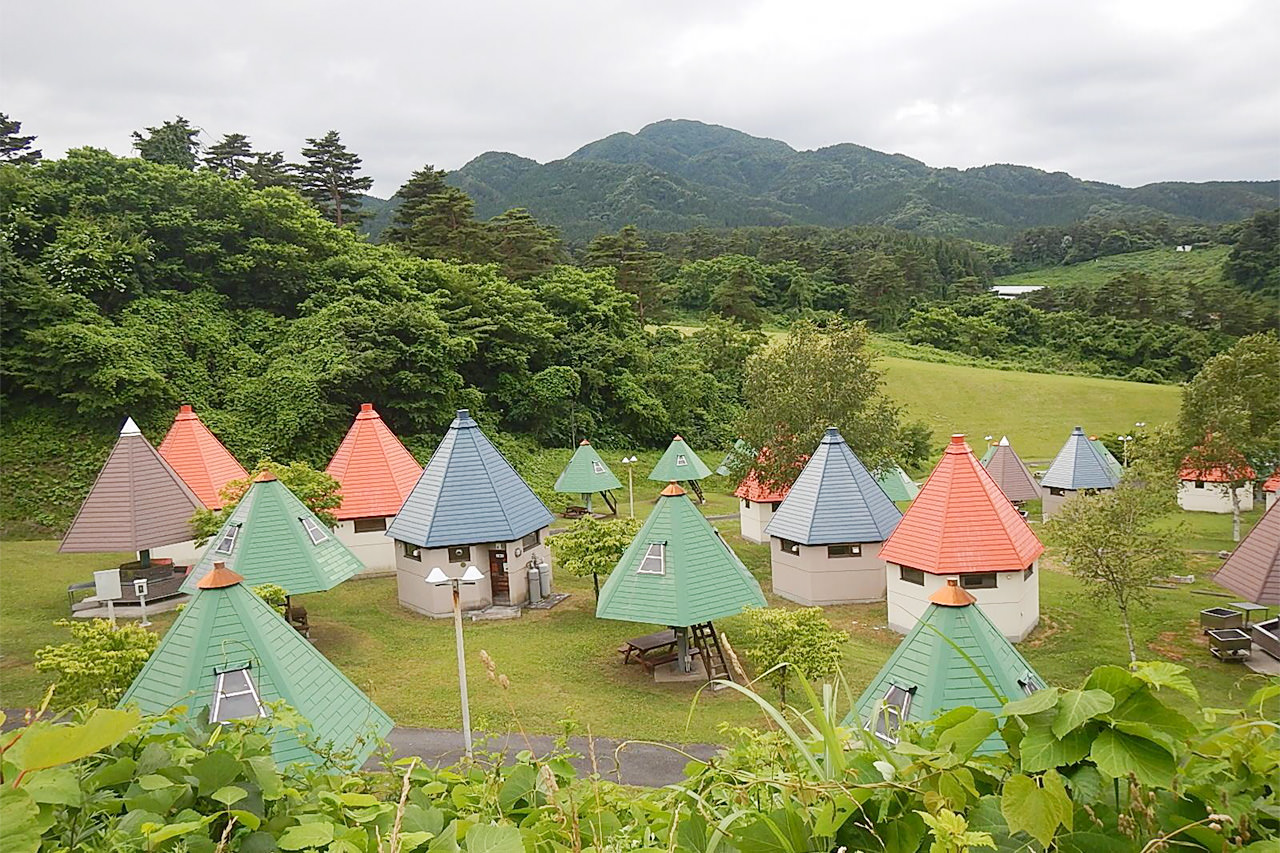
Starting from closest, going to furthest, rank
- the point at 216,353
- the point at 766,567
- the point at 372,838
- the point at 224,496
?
the point at 372,838 < the point at 224,496 < the point at 766,567 < the point at 216,353

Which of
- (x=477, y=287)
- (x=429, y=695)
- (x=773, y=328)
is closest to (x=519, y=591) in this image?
(x=429, y=695)

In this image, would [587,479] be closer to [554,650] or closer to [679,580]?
[554,650]

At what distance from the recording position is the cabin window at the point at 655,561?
15078 millimetres

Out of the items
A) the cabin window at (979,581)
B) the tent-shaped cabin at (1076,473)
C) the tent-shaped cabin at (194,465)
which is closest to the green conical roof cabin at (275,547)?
the tent-shaped cabin at (194,465)

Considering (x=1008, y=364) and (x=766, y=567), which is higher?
(x=1008, y=364)

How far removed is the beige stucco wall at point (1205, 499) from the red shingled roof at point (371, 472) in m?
29.3

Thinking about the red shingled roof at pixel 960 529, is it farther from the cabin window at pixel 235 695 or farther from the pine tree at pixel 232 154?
the pine tree at pixel 232 154

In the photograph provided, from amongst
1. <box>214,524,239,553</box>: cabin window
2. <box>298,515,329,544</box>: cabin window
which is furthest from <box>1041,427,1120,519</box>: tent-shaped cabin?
<box>214,524,239,553</box>: cabin window

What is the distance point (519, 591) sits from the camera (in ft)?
64.2

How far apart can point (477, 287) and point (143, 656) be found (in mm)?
27684

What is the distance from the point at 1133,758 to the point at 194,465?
2394 centimetres

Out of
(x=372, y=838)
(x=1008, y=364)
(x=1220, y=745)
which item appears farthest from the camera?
(x=1008, y=364)

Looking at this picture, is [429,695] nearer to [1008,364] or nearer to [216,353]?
[216,353]

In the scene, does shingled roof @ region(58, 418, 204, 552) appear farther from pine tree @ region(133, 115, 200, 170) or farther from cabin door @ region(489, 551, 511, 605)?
pine tree @ region(133, 115, 200, 170)
